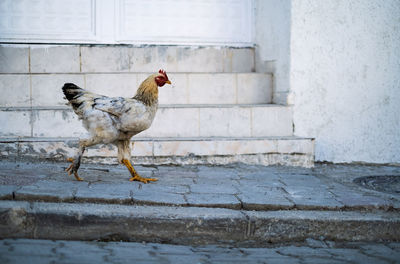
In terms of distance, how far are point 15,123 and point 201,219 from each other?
126 inches

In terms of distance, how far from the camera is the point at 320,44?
6.02 meters

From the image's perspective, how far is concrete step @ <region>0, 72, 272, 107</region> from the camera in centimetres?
599

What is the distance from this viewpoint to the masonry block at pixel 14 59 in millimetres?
6488

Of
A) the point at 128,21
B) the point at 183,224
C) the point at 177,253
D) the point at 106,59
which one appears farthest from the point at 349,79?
the point at 177,253

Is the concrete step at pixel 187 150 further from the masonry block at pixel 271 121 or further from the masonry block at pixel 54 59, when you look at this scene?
the masonry block at pixel 54 59

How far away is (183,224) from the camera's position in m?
3.38

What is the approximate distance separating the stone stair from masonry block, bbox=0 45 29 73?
0.5 inches

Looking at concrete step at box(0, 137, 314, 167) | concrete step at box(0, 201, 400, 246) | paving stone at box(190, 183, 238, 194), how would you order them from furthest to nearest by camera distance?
concrete step at box(0, 137, 314, 167)
paving stone at box(190, 183, 238, 194)
concrete step at box(0, 201, 400, 246)

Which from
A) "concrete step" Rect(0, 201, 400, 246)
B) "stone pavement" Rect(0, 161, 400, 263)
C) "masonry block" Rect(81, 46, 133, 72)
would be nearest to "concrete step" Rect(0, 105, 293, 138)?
"masonry block" Rect(81, 46, 133, 72)

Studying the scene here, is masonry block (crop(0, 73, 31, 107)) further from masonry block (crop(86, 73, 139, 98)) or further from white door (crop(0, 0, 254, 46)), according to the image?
white door (crop(0, 0, 254, 46))

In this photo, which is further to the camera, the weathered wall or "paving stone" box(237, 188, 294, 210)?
the weathered wall

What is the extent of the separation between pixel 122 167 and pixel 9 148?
1.38 meters

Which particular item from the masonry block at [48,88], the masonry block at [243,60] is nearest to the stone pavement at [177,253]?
the masonry block at [48,88]

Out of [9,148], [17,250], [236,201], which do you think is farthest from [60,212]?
[9,148]
